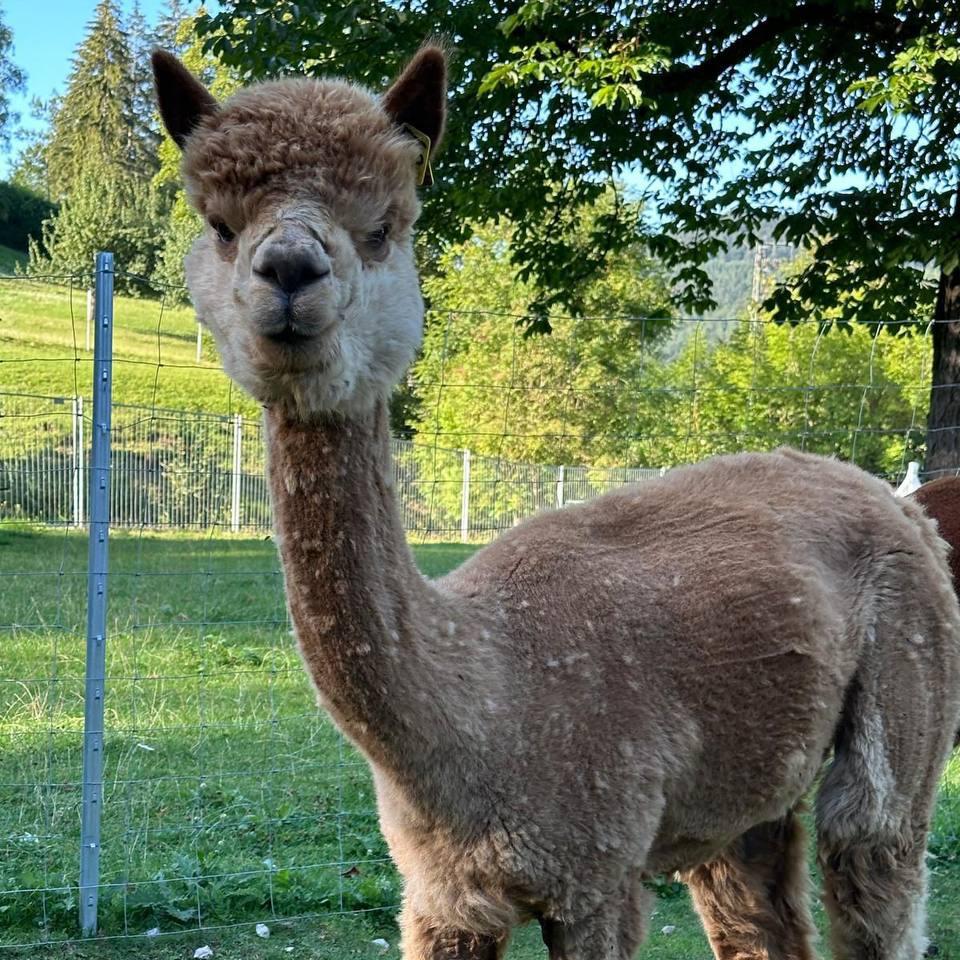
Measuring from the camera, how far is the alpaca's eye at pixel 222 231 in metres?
2.57

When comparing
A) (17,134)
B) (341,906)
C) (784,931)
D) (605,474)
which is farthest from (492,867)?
(17,134)

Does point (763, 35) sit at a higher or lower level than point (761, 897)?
higher

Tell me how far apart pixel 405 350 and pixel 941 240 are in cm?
823

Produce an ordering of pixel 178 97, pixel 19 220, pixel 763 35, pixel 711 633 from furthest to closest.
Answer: pixel 19 220, pixel 763 35, pixel 711 633, pixel 178 97

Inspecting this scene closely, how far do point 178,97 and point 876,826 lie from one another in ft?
9.48

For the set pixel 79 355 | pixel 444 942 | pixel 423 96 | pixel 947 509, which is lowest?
pixel 444 942

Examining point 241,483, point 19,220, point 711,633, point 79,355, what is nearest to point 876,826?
point 711,633

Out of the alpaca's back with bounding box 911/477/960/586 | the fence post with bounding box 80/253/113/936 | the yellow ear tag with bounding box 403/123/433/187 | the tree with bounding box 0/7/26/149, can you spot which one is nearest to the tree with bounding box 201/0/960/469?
the alpaca's back with bounding box 911/477/960/586

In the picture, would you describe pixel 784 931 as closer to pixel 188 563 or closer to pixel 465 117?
pixel 465 117

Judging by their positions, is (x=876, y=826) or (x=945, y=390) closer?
(x=876, y=826)

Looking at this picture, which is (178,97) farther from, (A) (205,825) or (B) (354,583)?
(A) (205,825)

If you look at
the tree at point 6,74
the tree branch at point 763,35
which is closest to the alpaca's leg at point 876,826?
the tree branch at point 763,35

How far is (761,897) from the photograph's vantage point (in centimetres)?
414

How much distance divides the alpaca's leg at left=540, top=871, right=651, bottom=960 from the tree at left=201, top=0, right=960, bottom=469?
6878mm
